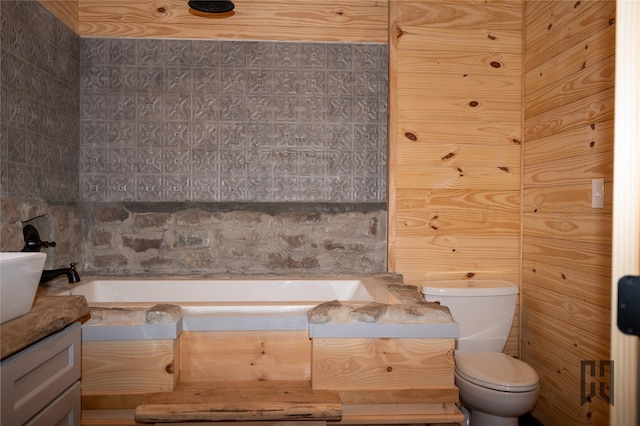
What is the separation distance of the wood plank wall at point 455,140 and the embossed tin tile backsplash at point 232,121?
0.16 m

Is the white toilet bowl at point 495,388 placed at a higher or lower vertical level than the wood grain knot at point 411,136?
lower

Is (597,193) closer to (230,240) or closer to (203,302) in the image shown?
(203,302)

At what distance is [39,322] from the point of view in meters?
1.17

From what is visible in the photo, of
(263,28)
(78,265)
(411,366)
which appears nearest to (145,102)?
(263,28)

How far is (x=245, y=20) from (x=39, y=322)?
6.80 feet

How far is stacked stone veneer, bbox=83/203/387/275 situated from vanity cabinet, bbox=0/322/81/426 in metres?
1.21

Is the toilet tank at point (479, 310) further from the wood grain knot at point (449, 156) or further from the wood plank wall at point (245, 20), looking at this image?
the wood plank wall at point (245, 20)

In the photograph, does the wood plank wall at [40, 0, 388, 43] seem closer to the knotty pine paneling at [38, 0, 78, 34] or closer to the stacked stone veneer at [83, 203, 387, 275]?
the knotty pine paneling at [38, 0, 78, 34]

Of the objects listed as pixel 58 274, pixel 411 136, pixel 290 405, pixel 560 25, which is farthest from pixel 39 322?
pixel 560 25

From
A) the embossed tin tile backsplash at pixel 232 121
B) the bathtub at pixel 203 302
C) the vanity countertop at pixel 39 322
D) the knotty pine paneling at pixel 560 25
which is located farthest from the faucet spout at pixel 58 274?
the knotty pine paneling at pixel 560 25

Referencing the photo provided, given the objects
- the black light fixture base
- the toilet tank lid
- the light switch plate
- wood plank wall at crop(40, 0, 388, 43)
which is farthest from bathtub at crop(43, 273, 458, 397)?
wood plank wall at crop(40, 0, 388, 43)

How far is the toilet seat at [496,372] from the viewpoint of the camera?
6.35ft

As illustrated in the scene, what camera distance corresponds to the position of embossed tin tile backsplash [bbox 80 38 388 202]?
262cm

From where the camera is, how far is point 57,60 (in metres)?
2.33
